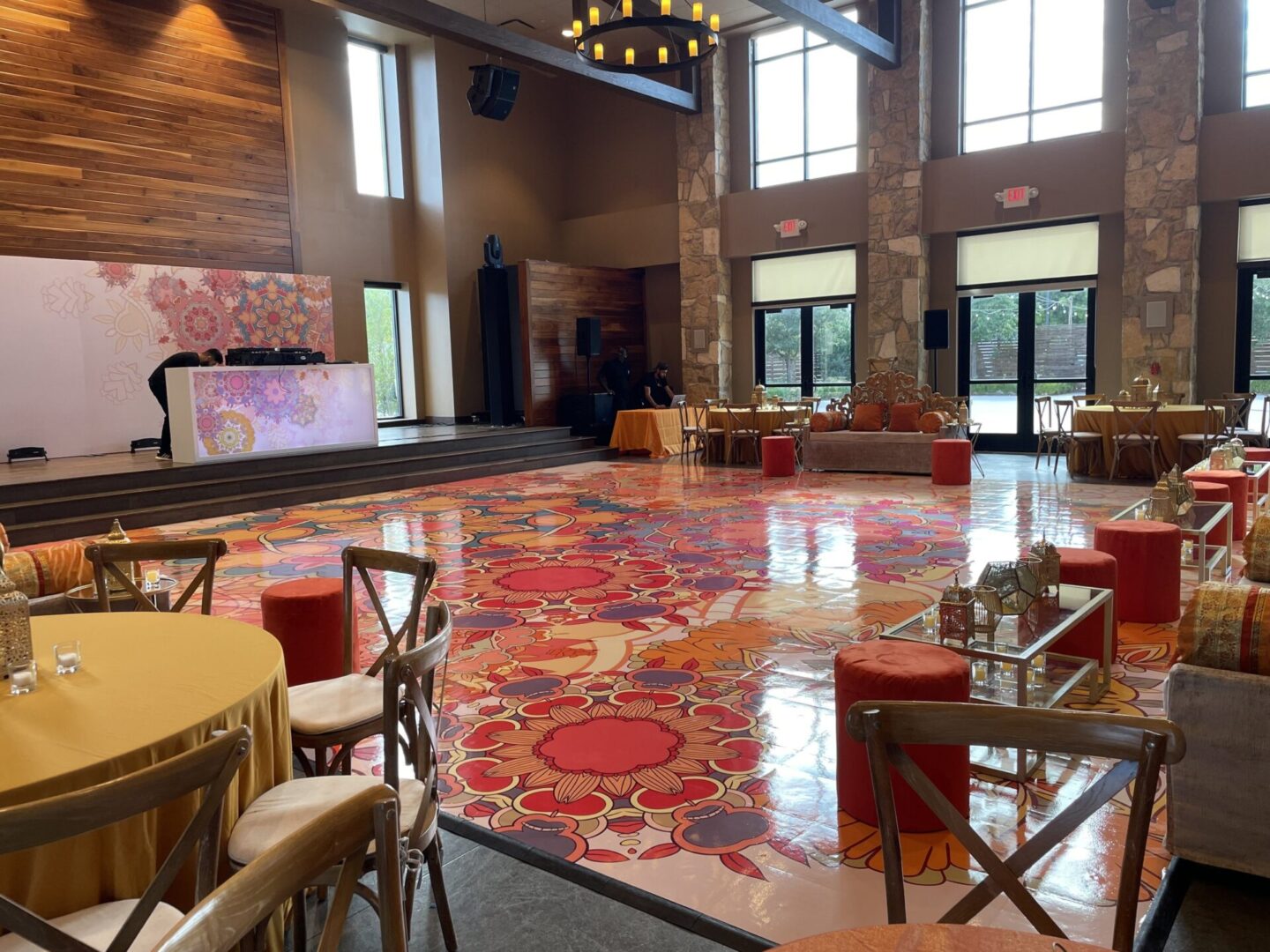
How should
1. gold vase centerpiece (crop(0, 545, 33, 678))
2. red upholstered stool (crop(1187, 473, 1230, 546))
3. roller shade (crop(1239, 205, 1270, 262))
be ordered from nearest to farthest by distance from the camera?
gold vase centerpiece (crop(0, 545, 33, 678)), red upholstered stool (crop(1187, 473, 1230, 546)), roller shade (crop(1239, 205, 1270, 262))

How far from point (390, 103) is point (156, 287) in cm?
536

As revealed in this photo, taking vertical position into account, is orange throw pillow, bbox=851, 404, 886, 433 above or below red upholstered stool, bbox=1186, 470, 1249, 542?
above

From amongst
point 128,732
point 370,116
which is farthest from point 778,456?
point 128,732

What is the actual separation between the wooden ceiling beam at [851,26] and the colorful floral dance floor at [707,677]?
19.9 ft

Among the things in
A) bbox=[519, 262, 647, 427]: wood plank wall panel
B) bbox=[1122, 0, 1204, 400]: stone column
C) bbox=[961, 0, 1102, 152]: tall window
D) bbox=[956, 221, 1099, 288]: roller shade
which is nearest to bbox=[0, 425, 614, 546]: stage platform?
bbox=[519, 262, 647, 427]: wood plank wall panel

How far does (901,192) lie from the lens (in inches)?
517

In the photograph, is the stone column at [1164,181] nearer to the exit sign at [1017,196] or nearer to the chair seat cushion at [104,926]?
the exit sign at [1017,196]

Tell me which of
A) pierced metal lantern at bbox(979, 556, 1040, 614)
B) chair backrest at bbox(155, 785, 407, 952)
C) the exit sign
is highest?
the exit sign

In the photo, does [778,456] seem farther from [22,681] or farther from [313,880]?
[313,880]

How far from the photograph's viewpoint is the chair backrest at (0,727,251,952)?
3.77 feet

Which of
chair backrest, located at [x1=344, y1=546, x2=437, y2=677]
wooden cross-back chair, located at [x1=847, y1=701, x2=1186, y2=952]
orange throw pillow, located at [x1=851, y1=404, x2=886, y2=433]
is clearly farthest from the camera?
orange throw pillow, located at [x1=851, y1=404, x2=886, y2=433]

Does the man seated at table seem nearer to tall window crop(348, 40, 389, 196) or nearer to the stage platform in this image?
the stage platform

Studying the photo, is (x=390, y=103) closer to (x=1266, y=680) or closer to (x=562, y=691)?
(x=562, y=691)

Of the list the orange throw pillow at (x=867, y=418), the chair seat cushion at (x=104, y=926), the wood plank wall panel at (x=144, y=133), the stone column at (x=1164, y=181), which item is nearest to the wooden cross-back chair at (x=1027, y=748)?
the chair seat cushion at (x=104, y=926)
